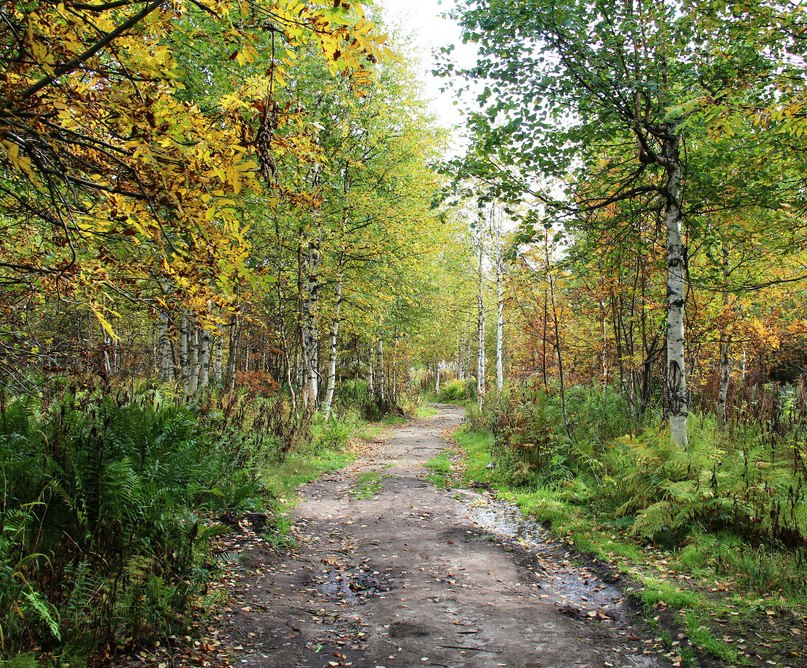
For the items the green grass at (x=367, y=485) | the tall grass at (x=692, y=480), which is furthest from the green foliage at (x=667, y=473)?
the green grass at (x=367, y=485)

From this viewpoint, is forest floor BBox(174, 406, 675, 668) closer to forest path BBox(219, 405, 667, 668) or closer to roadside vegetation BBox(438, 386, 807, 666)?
forest path BBox(219, 405, 667, 668)

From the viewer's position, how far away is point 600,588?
555cm

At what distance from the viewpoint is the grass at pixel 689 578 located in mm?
4332

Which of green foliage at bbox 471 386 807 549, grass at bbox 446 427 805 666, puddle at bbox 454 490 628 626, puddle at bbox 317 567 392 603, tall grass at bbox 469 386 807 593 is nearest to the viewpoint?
grass at bbox 446 427 805 666

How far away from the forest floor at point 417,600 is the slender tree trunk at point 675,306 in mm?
2930

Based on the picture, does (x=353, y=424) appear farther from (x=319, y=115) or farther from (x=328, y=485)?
(x=319, y=115)

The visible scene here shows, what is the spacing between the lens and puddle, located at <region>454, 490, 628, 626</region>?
16.7 feet

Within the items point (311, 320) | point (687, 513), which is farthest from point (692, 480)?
point (311, 320)

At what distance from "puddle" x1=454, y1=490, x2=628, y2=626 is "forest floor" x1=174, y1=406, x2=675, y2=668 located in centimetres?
2

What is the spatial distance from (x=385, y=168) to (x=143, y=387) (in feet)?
31.5

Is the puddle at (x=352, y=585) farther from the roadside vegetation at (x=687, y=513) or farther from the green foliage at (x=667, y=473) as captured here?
the green foliage at (x=667, y=473)

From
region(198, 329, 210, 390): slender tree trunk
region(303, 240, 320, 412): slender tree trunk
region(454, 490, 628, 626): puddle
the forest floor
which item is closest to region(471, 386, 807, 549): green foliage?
region(454, 490, 628, 626): puddle

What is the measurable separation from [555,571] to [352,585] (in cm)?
243

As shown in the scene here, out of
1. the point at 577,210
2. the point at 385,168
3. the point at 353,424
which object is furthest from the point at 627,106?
the point at 353,424
